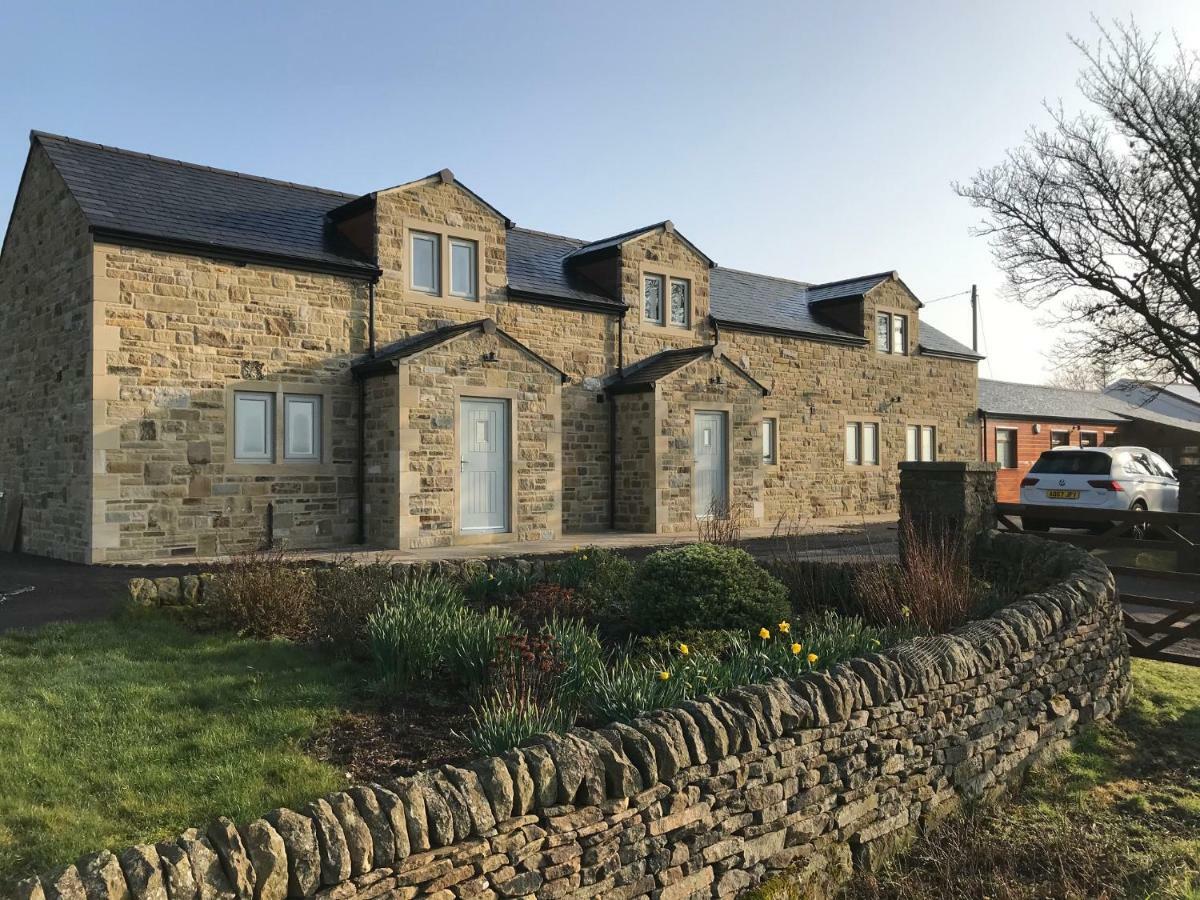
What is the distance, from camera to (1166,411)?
45.3 metres

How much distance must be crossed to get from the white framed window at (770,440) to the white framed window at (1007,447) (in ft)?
38.9

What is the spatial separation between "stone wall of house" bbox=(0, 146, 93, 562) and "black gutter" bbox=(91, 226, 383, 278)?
428mm

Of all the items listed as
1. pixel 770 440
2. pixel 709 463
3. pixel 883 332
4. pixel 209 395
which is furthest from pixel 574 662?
pixel 883 332

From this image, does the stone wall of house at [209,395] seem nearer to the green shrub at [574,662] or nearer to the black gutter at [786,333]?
the black gutter at [786,333]

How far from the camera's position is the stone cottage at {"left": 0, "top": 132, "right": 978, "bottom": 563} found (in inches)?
532

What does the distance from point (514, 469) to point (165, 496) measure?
18.4 ft

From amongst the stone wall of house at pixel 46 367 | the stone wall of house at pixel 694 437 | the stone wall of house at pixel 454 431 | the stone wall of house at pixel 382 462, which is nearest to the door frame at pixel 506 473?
the stone wall of house at pixel 454 431

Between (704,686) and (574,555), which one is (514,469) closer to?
(574,555)

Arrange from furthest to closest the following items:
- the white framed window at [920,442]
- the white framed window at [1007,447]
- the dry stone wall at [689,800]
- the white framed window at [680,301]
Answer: the white framed window at [1007,447], the white framed window at [920,442], the white framed window at [680,301], the dry stone wall at [689,800]

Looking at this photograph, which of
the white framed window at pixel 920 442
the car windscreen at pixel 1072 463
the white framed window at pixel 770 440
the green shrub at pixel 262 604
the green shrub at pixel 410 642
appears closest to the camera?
the green shrub at pixel 410 642

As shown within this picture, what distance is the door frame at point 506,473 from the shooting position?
15.4 metres

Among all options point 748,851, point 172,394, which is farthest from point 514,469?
point 748,851

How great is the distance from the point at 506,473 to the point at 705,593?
9.41 m

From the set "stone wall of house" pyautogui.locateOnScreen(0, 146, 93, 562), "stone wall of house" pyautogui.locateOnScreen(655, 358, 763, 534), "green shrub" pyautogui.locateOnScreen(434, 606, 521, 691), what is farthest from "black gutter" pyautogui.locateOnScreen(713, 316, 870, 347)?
"green shrub" pyautogui.locateOnScreen(434, 606, 521, 691)
